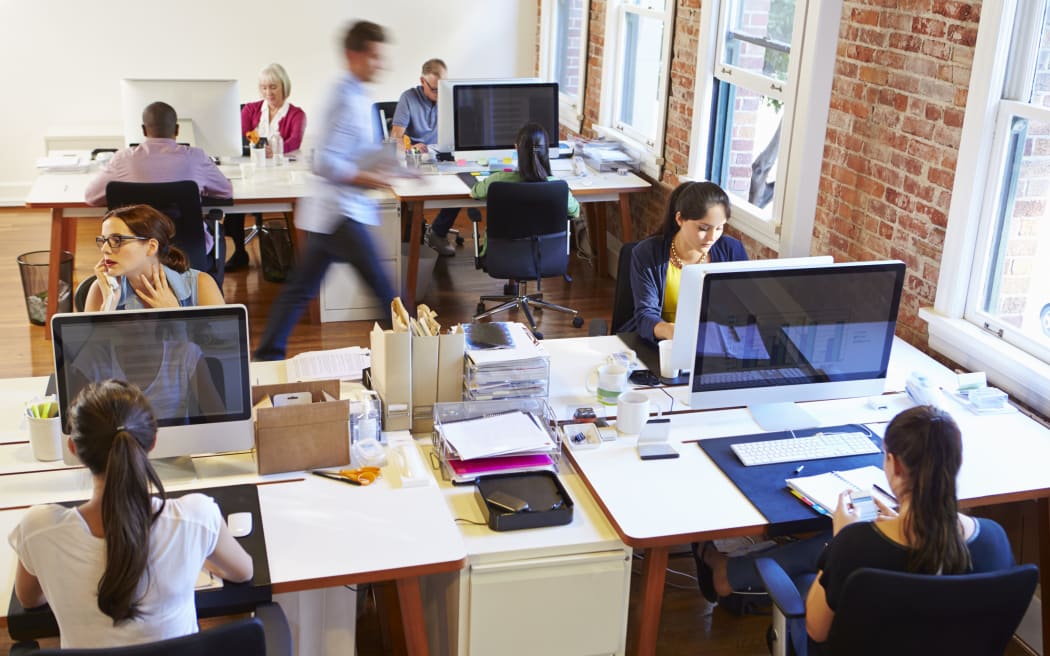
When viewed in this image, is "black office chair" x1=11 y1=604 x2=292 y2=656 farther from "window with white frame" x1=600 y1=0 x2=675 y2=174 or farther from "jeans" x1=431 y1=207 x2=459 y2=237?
"jeans" x1=431 y1=207 x2=459 y2=237

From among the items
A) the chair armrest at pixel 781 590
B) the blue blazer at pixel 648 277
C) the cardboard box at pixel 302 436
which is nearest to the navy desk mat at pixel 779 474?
the chair armrest at pixel 781 590

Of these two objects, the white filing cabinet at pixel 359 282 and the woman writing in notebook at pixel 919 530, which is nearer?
the woman writing in notebook at pixel 919 530

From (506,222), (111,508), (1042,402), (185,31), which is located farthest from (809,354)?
(185,31)

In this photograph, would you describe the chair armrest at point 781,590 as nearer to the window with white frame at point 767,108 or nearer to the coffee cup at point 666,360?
the coffee cup at point 666,360

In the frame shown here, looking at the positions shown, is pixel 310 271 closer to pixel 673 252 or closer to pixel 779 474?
pixel 673 252

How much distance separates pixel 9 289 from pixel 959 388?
16.2 feet

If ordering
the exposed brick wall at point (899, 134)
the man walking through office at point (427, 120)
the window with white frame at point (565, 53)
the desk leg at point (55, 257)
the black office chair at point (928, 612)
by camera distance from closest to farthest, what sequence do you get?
the black office chair at point (928, 612) < the exposed brick wall at point (899, 134) < the desk leg at point (55, 257) < the man walking through office at point (427, 120) < the window with white frame at point (565, 53)

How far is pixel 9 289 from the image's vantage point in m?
5.82

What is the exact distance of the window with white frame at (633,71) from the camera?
612 cm

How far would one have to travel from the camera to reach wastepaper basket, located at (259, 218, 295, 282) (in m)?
6.02

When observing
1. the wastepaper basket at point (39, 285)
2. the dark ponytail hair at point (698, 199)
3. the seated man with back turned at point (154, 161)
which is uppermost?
the dark ponytail hair at point (698, 199)

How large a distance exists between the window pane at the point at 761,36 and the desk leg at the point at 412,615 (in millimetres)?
2966

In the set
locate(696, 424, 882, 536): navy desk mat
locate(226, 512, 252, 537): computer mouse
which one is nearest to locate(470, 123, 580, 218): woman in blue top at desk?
locate(696, 424, 882, 536): navy desk mat

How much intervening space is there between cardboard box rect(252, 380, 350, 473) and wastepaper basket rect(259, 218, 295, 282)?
134 inches
